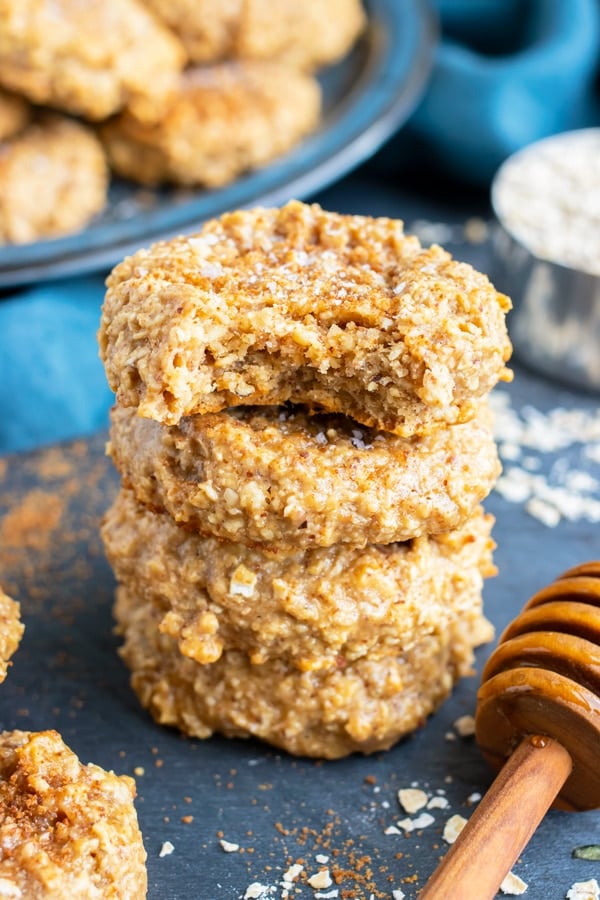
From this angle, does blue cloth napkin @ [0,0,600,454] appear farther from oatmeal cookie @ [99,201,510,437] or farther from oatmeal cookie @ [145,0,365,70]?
→ oatmeal cookie @ [99,201,510,437]

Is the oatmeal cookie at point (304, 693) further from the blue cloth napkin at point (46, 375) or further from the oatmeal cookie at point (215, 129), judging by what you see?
the oatmeal cookie at point (215, 129)

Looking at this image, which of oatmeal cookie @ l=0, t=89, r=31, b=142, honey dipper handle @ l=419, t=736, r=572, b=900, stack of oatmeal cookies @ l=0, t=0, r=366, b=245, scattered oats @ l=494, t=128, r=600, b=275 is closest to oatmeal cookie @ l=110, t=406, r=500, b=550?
honey dipper handle @ l=419, t=736, r=572, b=900

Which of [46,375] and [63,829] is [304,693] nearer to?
[63,829]

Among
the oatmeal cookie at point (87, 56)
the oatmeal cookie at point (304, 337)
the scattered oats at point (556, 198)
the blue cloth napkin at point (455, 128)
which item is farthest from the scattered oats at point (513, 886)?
the oatmeal cookie at point (87, 56)

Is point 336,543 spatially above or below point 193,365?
below

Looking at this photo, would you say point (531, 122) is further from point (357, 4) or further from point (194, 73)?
point (194, 73)

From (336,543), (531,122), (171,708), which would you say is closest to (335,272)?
→ (336,543)

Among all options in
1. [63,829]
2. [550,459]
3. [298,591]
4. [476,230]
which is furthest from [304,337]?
[476,230]
